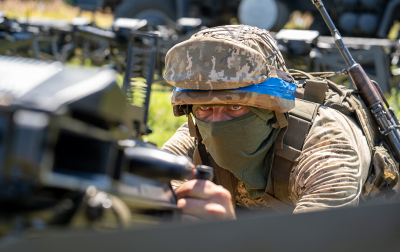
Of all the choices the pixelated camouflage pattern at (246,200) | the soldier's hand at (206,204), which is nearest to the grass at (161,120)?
the pixelated camouflage pattern at (246,200)

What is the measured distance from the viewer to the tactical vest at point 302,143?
234 centimetres

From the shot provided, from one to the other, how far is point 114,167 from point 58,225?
0.15 metres

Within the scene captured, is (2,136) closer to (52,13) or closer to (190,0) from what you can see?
(190,0)

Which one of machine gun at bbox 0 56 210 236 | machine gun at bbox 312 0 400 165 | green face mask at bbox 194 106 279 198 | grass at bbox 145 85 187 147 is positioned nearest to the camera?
machine gun at bbox 0 56 210 236

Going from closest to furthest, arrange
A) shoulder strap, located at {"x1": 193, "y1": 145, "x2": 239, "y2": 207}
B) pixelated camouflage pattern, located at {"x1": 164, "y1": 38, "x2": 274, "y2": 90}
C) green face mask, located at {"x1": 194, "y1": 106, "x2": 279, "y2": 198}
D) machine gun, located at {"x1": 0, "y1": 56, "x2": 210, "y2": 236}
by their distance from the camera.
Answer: machine gun, located at {"x1": 0, "y1": 56, "x2": 210, "y2": 236}, pixelated camouflage pattern, located at {"x1": 164, "y1": 38, "x2": 274, "y2": 90}, green face mask, located at {"x1": 194, "y1": 106, "x2": 279, "y2": 198}, shoulder strap, located at {"x1": 193, "y1": 145, "x2": 239, "y2": 207}

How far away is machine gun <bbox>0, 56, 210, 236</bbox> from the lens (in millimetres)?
725

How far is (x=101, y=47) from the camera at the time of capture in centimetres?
1062

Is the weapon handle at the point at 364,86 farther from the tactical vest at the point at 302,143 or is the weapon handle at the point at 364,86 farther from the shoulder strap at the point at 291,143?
the shoulder strap at the point at 291,143

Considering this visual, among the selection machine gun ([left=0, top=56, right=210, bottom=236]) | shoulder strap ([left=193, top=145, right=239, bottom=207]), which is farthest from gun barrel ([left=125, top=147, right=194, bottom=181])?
shoulder strap ([left=193, top=145, right=239, bottom=207])

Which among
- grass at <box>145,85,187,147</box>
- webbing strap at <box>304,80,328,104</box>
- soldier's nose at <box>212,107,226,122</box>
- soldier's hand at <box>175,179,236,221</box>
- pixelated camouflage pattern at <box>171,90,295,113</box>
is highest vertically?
webbing strap at <box>304,80,328,104</box>

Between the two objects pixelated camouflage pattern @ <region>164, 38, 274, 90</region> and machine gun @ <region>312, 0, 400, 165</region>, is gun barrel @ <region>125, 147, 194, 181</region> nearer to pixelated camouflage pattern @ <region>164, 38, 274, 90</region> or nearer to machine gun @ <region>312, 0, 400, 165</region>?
pixelated camouflage pattern @ <region>164, 38, 274, 90</region>

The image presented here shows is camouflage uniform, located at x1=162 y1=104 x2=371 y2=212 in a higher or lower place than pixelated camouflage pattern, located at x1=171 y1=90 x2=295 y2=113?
lower

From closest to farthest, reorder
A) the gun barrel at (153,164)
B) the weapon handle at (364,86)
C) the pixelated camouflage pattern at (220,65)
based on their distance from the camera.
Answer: the gun barrel at (153,164) < the pixelated camouflage pattern at (220,65) < the weapon handle at (364,86)

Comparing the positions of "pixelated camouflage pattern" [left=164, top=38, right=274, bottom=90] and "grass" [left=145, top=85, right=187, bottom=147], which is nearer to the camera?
"pixelated camouflage pattern" [left=164, top=38, right=274, bottom=90]
